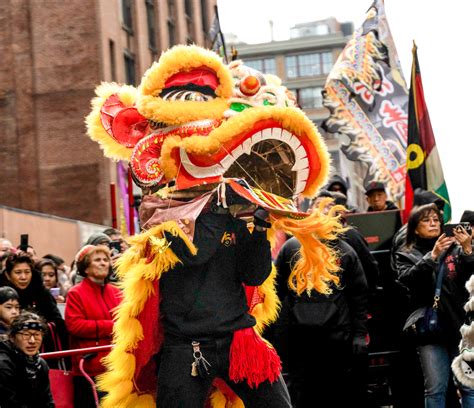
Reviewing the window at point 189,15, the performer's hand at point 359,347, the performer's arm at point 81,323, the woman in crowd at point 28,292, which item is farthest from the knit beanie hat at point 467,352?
the window at point 189,15

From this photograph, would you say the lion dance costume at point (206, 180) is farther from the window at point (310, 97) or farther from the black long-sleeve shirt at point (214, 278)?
the window at point (310, 97)

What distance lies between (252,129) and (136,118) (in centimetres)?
84

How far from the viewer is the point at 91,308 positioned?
8.33m

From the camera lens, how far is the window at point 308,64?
286ft

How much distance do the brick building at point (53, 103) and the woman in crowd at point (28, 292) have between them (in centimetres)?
2227

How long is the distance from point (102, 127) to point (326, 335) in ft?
8.75

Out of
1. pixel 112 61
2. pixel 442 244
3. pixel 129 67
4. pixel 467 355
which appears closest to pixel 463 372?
pixel 467 355

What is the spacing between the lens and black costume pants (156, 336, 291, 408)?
5.62 m

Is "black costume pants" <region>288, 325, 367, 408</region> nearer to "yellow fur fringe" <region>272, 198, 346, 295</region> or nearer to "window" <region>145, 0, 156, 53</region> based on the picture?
"yellow fur fringe" <region>272, 198, 346, 295</region>

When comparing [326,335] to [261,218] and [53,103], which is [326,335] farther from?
[53,103]

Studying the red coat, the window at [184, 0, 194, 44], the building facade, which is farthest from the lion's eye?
the building facade

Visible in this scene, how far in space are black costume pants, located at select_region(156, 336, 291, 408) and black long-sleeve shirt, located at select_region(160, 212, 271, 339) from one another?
7cm

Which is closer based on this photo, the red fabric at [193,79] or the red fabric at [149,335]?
the red fabric at [149,335]

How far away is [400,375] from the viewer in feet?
31.3
